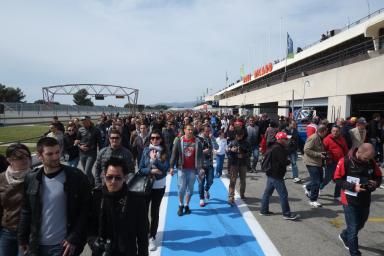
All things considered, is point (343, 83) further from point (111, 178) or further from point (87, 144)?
point (111, 178)

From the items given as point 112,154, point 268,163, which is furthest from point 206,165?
point 112,154

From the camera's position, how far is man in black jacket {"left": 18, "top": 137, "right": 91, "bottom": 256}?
2740 mm

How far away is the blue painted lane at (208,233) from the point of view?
186 inches

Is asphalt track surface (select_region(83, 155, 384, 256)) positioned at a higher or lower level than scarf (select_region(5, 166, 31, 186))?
lower

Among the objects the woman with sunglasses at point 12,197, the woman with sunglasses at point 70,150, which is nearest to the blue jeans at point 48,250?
the woman with sunglasses at point 12,197

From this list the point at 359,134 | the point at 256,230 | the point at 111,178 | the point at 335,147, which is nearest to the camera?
the point at 111,178

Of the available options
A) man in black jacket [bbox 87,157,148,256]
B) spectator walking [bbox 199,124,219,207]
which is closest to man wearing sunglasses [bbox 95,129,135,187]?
man in black jacket [bbox 87,157,148,256]

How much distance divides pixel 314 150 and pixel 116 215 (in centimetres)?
525

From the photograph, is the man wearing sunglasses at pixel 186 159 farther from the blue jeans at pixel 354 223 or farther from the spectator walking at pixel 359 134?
the spectator walking at pixel 359 134

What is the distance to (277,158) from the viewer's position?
606cm

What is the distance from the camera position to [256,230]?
5477 millimetres

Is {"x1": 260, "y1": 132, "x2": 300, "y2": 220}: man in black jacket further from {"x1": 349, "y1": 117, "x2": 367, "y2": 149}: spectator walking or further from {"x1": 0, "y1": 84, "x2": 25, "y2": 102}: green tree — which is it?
{"x1": 0, "y1": 84, "x2": 25, "y2": 102}: green tree

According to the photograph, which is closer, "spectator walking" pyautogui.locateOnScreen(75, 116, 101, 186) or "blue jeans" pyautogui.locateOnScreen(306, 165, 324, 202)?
"blue jeans" pyautogui.locateOnScreen(306, 165, 324, 202)

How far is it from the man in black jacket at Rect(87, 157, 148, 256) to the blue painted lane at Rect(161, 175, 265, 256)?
1.96 metres
